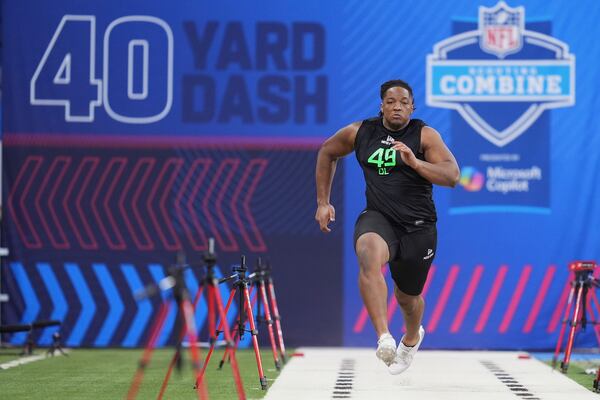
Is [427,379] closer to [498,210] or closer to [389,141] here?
[389,141]

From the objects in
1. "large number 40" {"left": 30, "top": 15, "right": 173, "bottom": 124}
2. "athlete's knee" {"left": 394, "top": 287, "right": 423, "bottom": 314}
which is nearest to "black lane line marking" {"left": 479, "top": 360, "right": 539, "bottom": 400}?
"athlete's knee" {"left": 394, "top": 287, "right": 423, "bottom": 314}

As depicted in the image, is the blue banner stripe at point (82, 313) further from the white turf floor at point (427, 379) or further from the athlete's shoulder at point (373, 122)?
the athlete's shoulder at point (373, 122)

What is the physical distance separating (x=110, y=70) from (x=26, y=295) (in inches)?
94.0

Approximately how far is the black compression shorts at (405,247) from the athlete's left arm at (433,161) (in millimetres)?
396

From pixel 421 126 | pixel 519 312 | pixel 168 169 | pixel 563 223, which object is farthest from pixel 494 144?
pixel 421 126

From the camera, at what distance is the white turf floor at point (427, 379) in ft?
20.6

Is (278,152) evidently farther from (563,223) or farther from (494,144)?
(563,223)

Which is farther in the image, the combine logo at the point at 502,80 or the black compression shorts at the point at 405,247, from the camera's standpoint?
the combine logo at the point at 502,80

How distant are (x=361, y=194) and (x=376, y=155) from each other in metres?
4.01

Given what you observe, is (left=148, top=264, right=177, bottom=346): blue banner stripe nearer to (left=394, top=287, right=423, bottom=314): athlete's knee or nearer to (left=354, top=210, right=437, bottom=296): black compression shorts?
(left=394, top=287, right=423, bottom=314): athlete's knee

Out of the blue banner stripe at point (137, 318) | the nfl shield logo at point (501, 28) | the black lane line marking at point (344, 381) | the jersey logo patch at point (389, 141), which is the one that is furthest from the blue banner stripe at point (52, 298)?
the jersey logo patch at point (389, 141)

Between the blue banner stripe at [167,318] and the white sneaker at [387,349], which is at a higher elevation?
the white sneaker at [387,349]

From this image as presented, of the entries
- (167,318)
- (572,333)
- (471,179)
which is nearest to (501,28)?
(471,179)

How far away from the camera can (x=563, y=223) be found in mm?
10289
